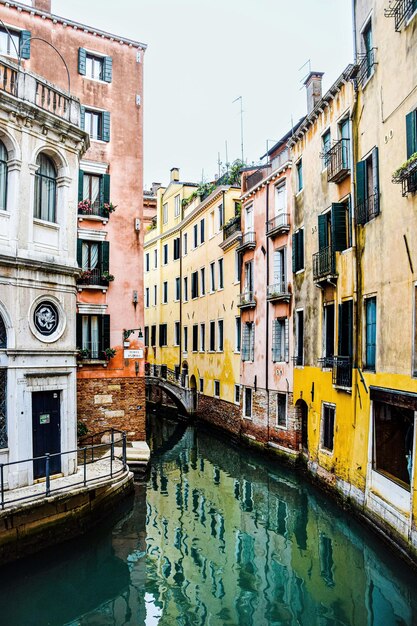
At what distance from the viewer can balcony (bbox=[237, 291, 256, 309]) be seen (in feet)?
83.5

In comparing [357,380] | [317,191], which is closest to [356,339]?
[357,380]

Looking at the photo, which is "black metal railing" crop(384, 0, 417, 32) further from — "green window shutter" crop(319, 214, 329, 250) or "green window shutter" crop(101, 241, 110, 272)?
"green window shutter" crop(101, 241, 110, 272)

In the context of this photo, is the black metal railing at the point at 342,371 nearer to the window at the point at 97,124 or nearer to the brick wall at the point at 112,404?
the brick wall at the point at 112,404

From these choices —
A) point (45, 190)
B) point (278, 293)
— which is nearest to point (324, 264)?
point (278, 293)

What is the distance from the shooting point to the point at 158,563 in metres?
12.0

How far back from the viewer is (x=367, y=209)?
1430 centimetres

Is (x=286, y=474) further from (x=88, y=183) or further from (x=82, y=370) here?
(x=88, y=183)

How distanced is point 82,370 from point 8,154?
933 centimetres

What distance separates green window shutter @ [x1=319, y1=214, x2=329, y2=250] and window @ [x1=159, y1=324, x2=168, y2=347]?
78.4 ft

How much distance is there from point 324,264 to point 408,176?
609 centimetres

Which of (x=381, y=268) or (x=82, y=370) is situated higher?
(x=381, y=268)

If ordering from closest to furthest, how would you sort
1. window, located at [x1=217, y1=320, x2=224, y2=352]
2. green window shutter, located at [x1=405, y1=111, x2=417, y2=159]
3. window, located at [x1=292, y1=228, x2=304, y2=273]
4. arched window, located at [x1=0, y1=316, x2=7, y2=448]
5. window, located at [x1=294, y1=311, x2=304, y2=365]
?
green window shutter, located at [x1=405, y1=111, x2=417, y2=159], arched window, located at [x1=0, y1=316, x2=7, y2=448], window, located at [x1=292, y1=228, x2=304, y2=273], window, located at [x1=294, y1=311, x2=304, y2=365], window, located at [x1=217, y1=320, x2=224, y2=352]

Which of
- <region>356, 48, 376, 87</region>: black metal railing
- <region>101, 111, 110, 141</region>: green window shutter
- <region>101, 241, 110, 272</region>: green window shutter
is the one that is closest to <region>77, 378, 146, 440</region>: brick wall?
<region>101, 241, 110, 272</region>: green window shutter

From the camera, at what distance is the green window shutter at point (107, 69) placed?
2153cm
